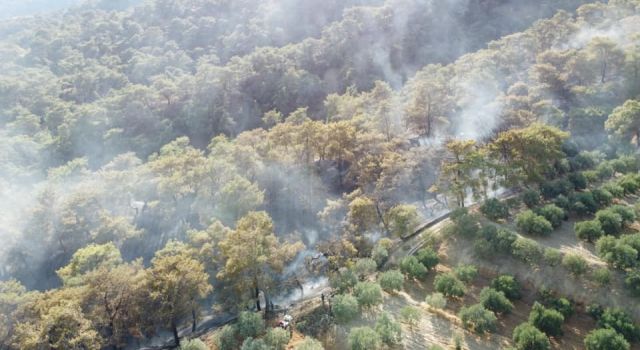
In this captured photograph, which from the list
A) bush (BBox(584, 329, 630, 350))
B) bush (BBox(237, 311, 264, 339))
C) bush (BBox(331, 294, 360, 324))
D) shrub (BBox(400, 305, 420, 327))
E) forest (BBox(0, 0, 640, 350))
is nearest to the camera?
bush (BBox(584, 329, 630, 350))

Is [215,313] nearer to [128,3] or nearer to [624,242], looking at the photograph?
[624,242]

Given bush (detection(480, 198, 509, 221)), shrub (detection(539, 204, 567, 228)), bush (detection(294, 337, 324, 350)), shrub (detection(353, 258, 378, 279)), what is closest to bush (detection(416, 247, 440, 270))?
shrub (detection(353, 258, 378, 279))

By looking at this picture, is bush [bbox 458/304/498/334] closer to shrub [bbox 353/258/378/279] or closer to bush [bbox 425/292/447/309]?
bush [bbox 425/292/447/309]

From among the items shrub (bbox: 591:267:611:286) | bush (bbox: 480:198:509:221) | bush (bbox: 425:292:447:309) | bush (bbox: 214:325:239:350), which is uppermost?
bush (bbox: 480:198:509:221)

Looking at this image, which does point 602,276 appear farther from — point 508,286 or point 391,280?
point 391,280

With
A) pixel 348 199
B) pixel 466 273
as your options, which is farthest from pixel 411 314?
pixel 348 199

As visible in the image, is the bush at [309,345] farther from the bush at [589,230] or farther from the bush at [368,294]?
the bush at [589,230]
